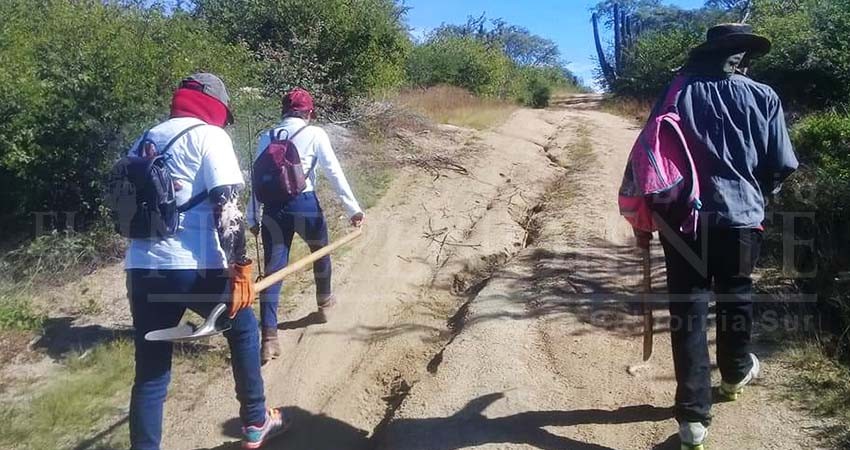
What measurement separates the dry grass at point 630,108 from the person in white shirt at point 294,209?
15995 mm

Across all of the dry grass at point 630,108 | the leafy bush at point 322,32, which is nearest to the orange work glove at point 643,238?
the leafy bush at point 322,32

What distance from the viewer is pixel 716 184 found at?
3092 millimetres

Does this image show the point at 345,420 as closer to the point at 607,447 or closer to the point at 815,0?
the point at 607,447

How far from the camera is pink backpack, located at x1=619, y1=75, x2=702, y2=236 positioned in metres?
3.06

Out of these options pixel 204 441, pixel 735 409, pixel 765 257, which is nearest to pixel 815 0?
pixel 765 257

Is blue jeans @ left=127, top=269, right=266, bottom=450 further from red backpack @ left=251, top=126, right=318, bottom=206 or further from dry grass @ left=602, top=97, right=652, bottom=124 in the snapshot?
dry grass @ left=602, top=97, right=652, bottom=124

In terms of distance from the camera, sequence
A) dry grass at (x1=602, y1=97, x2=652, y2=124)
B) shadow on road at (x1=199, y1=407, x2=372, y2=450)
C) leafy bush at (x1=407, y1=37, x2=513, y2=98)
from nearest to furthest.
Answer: shadow on road at (x1=199, y1=407, x2=372, y2=450) < dry grass at (x1=602, y1=97, x2=652, y2=124) < leafy bush at (x1=407, y1=37, x2=513, y2=98)

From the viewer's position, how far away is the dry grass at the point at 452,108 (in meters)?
16.9

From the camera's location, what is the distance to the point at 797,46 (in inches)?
507

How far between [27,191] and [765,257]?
6.58 metres

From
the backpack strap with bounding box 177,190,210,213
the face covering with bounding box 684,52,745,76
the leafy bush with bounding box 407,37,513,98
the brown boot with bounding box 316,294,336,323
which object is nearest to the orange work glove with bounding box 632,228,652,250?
the face covering with bounding box 684,52,745,76

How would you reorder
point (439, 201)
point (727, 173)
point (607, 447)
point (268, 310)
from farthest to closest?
1. point (439, 201)
2. point (268, 310)
3. point (607, 447)
4. point (727, 173)

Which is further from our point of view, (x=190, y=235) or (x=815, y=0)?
(x=815, y=0)

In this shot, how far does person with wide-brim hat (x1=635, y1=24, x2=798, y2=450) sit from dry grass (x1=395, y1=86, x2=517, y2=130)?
1233 cm
